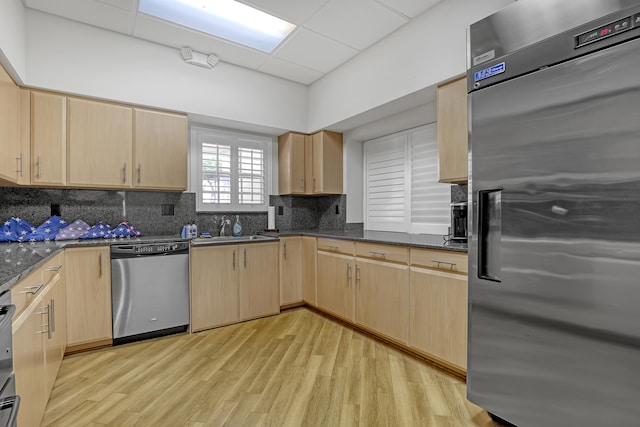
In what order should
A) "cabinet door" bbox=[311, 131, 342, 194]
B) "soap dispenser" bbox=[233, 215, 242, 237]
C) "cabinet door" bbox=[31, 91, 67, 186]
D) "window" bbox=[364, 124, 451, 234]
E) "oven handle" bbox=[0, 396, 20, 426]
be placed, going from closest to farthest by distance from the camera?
"oven handle" bbox=[0, 396, 20, 426]
"cabinet door" bbox=[31, 91, 67, 186]
"window" bbox=[364, 124, 451, 234]
"soap dispenser" bbox=[233, 215, 242, 237]
"cabinet door" bbox=[311, 131, 342, 194]

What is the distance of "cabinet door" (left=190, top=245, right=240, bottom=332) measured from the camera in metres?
2.95

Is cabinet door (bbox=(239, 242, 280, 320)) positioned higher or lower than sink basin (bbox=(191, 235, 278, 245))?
lower

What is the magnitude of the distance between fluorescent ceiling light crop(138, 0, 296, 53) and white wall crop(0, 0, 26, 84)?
81 cm

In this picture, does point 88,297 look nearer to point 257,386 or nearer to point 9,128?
point 9,128

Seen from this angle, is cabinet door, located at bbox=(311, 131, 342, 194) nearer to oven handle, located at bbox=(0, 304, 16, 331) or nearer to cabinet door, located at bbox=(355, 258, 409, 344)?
cabinet door, located at bbox=(355, 258, 409, 344)

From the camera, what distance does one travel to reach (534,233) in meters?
1.42

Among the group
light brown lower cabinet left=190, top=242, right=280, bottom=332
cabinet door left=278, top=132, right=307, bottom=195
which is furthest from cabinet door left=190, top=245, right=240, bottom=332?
cabinet door left=278, top=132, right=307, bottom=195

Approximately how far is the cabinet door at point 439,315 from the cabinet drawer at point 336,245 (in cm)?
76

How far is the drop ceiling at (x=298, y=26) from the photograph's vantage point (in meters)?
2.43

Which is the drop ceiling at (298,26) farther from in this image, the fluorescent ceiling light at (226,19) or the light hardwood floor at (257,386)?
the light hardwood floor at (257,386)

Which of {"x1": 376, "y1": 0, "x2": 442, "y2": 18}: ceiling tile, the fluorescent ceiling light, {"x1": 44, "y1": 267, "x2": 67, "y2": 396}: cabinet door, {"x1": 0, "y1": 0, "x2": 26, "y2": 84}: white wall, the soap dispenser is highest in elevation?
the fluorescent ceiling light

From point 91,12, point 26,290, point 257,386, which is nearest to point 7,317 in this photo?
point 26,290

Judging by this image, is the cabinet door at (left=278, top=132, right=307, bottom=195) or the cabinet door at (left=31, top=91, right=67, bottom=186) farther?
the cabinet door at (left=278, top=132, right=307, bottom=195)

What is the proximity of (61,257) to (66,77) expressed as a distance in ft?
4.92
